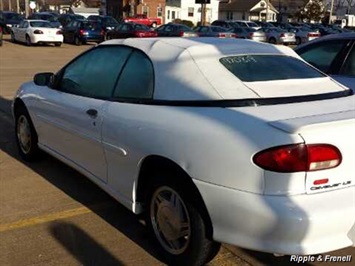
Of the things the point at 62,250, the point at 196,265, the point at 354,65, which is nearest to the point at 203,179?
the point at 196,265

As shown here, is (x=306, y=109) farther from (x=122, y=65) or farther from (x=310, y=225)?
(x=122, y=65)

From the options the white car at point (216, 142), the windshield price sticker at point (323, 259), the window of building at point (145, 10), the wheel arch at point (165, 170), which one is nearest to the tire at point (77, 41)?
the white car at point (216, 142)

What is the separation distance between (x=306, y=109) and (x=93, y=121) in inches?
68.9

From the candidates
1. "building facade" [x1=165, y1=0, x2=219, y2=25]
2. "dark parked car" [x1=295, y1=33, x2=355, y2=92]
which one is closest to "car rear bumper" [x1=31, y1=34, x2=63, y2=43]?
"dark parked car" [x1=295, y1=33, x2=355, y2=92]

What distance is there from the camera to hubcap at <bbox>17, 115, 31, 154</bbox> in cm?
560

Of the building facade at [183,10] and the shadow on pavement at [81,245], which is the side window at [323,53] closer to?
the shadow on pavement at [81,245]

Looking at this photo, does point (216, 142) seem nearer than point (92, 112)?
Yes

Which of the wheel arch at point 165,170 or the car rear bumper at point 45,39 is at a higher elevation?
the wheel arch at point 165,170

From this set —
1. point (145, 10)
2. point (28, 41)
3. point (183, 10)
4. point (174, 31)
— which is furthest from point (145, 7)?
point (28, 41)

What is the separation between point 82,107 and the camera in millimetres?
4156

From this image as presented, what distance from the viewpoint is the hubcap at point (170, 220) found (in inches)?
127

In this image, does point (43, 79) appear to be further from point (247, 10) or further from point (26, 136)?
point (247, 10)

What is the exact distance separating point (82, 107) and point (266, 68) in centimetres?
161

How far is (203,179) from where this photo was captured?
9.55 ft
